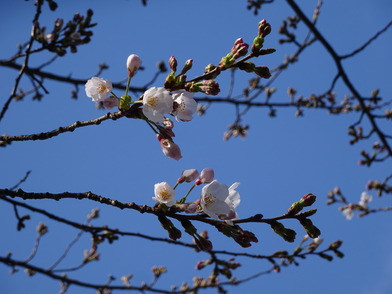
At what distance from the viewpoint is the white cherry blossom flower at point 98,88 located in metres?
1.75

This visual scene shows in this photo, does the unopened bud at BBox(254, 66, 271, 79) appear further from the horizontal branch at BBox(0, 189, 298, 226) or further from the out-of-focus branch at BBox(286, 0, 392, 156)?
the out-of-focus branch at BBox(286, 0, 392, 156)

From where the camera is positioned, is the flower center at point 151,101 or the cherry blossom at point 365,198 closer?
the flower center at point 151,101

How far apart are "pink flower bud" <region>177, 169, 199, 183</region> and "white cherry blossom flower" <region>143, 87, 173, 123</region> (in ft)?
1.59

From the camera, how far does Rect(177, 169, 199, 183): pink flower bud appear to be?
1987 millimetres

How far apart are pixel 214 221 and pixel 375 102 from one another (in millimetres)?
5133

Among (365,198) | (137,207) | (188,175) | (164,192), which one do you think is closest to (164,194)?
(164,192)

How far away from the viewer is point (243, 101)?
6086 millimetres

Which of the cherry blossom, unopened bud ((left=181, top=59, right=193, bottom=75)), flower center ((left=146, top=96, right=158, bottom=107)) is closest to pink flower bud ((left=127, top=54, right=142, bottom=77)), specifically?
unopened bud ((left=181, top=59, right=193, bottom=75))

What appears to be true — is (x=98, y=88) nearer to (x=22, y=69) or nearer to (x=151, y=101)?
(x=151, y=101)

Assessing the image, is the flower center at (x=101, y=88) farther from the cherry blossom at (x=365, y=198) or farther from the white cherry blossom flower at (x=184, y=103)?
the cherry blossom at (x=365, y=198)

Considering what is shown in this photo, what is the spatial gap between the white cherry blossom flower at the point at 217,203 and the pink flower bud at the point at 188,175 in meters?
0.23

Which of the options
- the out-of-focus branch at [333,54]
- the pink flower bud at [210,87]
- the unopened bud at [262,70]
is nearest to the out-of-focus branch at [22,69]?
the pink flower bud at [210,87]

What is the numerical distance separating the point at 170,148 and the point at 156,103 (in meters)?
0.30

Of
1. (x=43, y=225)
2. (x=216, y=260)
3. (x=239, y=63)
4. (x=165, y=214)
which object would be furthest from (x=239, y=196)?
(x=43, y=225)
